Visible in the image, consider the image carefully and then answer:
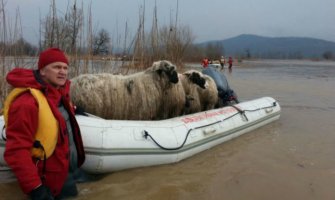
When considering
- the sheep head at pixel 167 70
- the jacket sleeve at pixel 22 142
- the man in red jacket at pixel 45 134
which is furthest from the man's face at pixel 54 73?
the sheep head at pixel 167 70

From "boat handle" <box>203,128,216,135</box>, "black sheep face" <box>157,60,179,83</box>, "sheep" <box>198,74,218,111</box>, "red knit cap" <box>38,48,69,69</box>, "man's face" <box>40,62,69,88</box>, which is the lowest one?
"boat handle" <box>203,128,216,135</box>

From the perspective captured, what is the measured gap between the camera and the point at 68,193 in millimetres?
4199

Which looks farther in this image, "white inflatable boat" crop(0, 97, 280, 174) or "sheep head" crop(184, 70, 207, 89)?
"sheep head" crop(184, 70, 207, 89)

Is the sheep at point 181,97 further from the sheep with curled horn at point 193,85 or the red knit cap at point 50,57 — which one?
the red knit cap at point 50,57

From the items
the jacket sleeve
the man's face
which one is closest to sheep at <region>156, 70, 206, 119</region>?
the man's face

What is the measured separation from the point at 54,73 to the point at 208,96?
519cm

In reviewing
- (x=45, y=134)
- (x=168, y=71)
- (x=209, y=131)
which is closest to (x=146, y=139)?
(x=209, y=131)

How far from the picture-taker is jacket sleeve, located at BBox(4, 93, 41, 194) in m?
3.34

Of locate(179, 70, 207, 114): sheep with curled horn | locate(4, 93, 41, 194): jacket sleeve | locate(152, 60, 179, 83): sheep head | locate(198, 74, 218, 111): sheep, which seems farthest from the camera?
locate(198, 74, 218, 111): sheep

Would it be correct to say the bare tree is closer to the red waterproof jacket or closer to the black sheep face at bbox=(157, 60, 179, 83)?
the black sheep face at bbox=(157, 60, 179, 83)

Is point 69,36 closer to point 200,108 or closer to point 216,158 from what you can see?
point 200,108

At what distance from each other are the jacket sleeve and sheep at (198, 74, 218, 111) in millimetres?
5382

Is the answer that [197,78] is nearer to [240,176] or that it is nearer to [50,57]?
[240,176]

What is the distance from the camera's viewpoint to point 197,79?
27.4 ft
